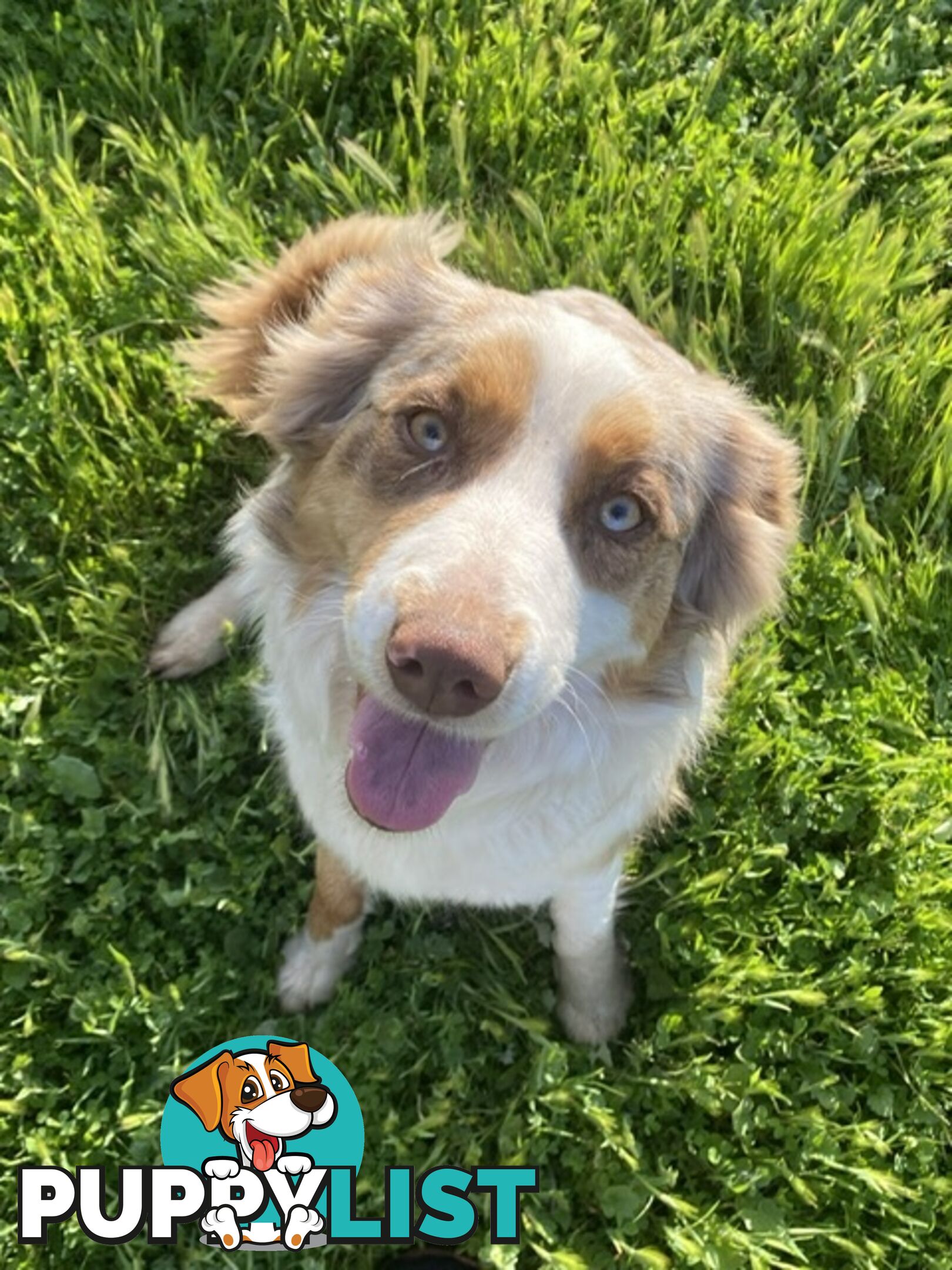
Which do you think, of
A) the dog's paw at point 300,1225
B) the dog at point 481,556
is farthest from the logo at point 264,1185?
the dog at point 481,556

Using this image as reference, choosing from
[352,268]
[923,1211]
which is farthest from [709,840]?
[352,268]

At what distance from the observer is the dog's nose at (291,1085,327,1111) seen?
308cm

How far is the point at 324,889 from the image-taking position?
3148 millimetres

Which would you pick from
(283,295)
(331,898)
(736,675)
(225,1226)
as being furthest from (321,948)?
(283,295)

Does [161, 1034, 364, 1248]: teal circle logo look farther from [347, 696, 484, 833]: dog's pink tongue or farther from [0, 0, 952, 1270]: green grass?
[347, 696, 484, 833]: dog's pink tongue

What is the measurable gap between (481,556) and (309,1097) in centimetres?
181

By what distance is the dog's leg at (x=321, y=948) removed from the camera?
320 cm

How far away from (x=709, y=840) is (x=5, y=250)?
2889mm

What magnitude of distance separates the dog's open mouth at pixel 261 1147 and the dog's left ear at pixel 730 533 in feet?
5.75

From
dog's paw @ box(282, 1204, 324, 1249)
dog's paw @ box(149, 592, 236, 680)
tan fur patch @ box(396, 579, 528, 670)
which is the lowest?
dog's paw @ box(282, 1204, 324, 1249)

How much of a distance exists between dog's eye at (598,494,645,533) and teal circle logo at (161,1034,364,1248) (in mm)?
1803

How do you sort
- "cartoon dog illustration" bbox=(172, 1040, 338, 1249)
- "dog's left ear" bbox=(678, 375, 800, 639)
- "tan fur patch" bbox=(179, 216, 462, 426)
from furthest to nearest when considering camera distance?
"cartoon dog illustration" bbox=(172, 1040, 338, 1249)
"tan fur patch" bbox=(179, 216, 462, 426)
"dog's left ear" bbox=(678, 375, 800, 639)

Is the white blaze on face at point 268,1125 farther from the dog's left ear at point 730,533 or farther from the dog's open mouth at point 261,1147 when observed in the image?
the dog's left ear at point 730,533

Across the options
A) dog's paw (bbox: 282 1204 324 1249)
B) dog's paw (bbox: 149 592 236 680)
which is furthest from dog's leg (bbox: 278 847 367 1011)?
dog's paw (bbox: 149 592 236 680)
